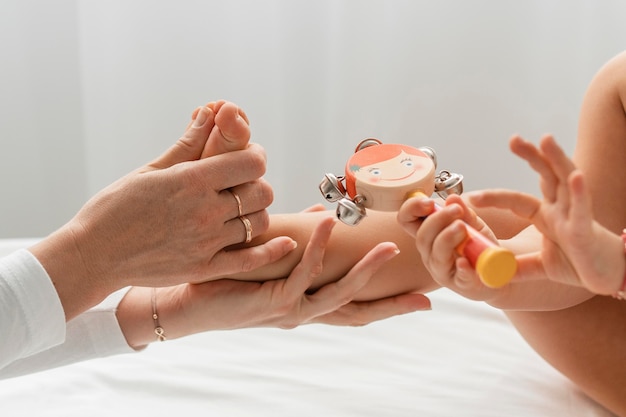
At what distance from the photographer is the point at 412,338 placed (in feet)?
3.89

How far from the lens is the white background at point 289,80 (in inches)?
73.7

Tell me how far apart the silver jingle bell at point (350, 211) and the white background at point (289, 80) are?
1.22m

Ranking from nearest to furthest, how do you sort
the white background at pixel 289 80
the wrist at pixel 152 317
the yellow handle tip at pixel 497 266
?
the yellow handle tip at pixel 497 266
the wrist at pixel 152 317
the white background at pixel 289 80

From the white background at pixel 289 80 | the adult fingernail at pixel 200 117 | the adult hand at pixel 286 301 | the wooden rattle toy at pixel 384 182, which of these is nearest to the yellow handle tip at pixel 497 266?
the wooden rattle toy at pixel 384 182

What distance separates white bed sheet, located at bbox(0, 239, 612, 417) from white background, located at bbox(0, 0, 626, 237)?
832 millimetres

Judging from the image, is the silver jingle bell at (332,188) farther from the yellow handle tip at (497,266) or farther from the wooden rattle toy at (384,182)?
the yellow handle tip at (497,266)

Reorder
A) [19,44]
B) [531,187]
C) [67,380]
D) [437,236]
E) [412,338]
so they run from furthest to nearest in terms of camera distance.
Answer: [531,187], [19,44], [412,338], [67,380], [437,236]

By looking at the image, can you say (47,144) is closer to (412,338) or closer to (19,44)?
(19,44)

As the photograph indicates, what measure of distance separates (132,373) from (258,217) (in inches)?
13.2

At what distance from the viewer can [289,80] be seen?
1.93 metres

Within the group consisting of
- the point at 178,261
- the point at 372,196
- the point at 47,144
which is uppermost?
the point at 372,196

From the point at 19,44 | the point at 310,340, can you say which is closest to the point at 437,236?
the point at 310,340

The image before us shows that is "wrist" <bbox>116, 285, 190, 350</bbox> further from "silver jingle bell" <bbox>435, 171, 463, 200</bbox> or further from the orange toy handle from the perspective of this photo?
the orange toy handle

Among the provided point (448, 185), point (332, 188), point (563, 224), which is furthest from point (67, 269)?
point (563, 224)
